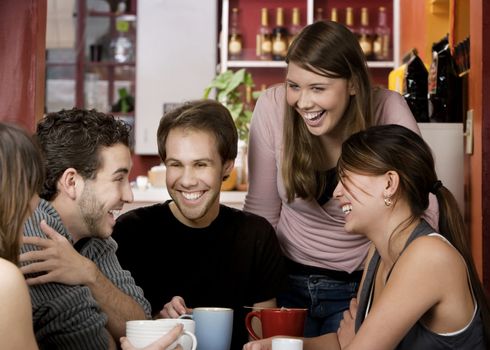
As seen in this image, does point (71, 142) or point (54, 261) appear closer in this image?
point (54, 261)

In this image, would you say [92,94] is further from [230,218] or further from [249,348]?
[249,348]

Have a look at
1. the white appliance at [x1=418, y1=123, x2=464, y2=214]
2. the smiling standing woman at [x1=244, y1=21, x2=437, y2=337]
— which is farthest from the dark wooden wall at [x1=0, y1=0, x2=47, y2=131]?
the white appliance at [x1=418, y1=123, x2=464, y2=214]

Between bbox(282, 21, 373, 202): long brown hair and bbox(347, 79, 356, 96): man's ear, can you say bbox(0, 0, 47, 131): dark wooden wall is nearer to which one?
bbox(282, 21, 373, 202): long brown hair

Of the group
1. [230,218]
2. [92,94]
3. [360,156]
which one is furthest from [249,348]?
[92,94]

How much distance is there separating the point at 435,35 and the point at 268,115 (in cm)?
248

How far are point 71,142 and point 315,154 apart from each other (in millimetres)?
764

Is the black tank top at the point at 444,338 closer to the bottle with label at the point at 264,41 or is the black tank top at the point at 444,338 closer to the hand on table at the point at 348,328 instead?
the hand on table at the point at 348,328

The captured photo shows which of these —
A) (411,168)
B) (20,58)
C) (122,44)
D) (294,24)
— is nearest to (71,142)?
(411,168)

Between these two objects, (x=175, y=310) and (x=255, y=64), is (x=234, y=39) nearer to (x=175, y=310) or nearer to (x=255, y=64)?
(x=255, y=64)

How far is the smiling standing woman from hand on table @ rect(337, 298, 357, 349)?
313 millimetres

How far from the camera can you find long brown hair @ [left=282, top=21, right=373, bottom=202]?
2059 mm

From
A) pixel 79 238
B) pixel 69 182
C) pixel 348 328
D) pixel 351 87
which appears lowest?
pixel 348 328

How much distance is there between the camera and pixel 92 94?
7.93 metres

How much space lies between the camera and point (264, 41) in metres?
6.68
